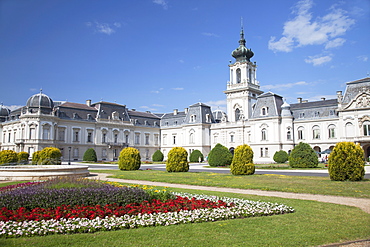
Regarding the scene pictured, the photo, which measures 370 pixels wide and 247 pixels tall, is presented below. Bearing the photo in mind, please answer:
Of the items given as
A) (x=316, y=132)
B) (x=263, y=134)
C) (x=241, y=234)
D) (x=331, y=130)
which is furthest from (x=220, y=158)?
(x=241, y=234)

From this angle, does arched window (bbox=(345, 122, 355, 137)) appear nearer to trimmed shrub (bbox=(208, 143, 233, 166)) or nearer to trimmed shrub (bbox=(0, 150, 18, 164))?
trimmed shrub (bbox=(208, 143, 233, 166))

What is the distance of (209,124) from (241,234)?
180ft

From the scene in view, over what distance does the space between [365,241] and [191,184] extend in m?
11.1

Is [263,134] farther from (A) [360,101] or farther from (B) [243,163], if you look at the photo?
(B) [243,163]

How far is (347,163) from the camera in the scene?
18094 mm

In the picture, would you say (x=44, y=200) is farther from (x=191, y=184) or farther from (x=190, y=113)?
(x=190, y=113)

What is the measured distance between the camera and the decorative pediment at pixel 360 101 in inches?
1730

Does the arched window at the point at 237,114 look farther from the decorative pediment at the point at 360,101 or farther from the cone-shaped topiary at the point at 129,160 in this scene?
the cone-shaped topiary at the point at 129,160

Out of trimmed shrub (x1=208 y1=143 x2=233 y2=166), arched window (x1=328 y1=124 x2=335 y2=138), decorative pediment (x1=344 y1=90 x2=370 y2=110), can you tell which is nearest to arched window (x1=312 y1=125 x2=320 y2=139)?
arched window (x1=328 y1=124 x2=335 y2=138)

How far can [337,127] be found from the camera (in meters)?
47.8

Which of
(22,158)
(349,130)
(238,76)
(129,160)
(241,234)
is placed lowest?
(241,234)

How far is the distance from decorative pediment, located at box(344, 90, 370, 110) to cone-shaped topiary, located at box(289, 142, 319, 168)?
18245 millimetres

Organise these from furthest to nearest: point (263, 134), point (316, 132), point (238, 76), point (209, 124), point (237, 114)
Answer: point (238, 76), point (209, 124), point (237, 114), point (263, 134), point (316, 132)

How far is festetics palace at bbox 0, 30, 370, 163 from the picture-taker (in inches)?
1876
